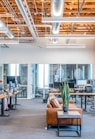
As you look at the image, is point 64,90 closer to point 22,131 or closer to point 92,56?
point 22,131

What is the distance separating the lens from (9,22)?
10164mm

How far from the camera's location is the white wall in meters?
13.6

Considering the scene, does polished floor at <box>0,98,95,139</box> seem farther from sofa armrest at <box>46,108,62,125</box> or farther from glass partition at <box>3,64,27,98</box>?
glass partition at <box>3,64,27,98</box>

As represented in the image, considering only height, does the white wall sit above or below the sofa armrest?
above

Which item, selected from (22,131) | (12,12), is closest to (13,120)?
(22,131)

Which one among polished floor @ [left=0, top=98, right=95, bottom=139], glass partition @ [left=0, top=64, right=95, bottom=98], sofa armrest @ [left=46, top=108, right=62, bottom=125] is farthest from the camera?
glass partition @ [left=0, top=64, right=95, bottom=98]

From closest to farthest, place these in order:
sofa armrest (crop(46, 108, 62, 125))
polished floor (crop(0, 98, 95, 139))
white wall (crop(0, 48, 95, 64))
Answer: polished floor (crop(0, 98, 95, 139)), sofa armrest (crop(46, 108, 62, 125)), white wall (crop(0, 48, 95, 64))

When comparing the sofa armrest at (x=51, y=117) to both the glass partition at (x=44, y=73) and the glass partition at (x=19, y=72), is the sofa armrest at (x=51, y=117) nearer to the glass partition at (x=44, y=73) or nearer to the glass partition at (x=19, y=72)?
the glass partition at (x=44, y=73)

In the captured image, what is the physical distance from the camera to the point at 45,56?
1370 centimetres

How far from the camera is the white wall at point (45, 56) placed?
44.6ft

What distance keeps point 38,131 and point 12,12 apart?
14.6 ft

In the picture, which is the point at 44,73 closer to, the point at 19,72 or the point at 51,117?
the point at 19,72

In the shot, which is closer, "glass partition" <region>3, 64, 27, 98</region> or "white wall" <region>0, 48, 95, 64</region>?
"white wall" <region>0, 48, 95, 64</region>

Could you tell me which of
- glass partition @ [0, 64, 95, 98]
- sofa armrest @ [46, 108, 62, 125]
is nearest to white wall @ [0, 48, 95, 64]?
glass partition @ [0, 64, 95, 98]
